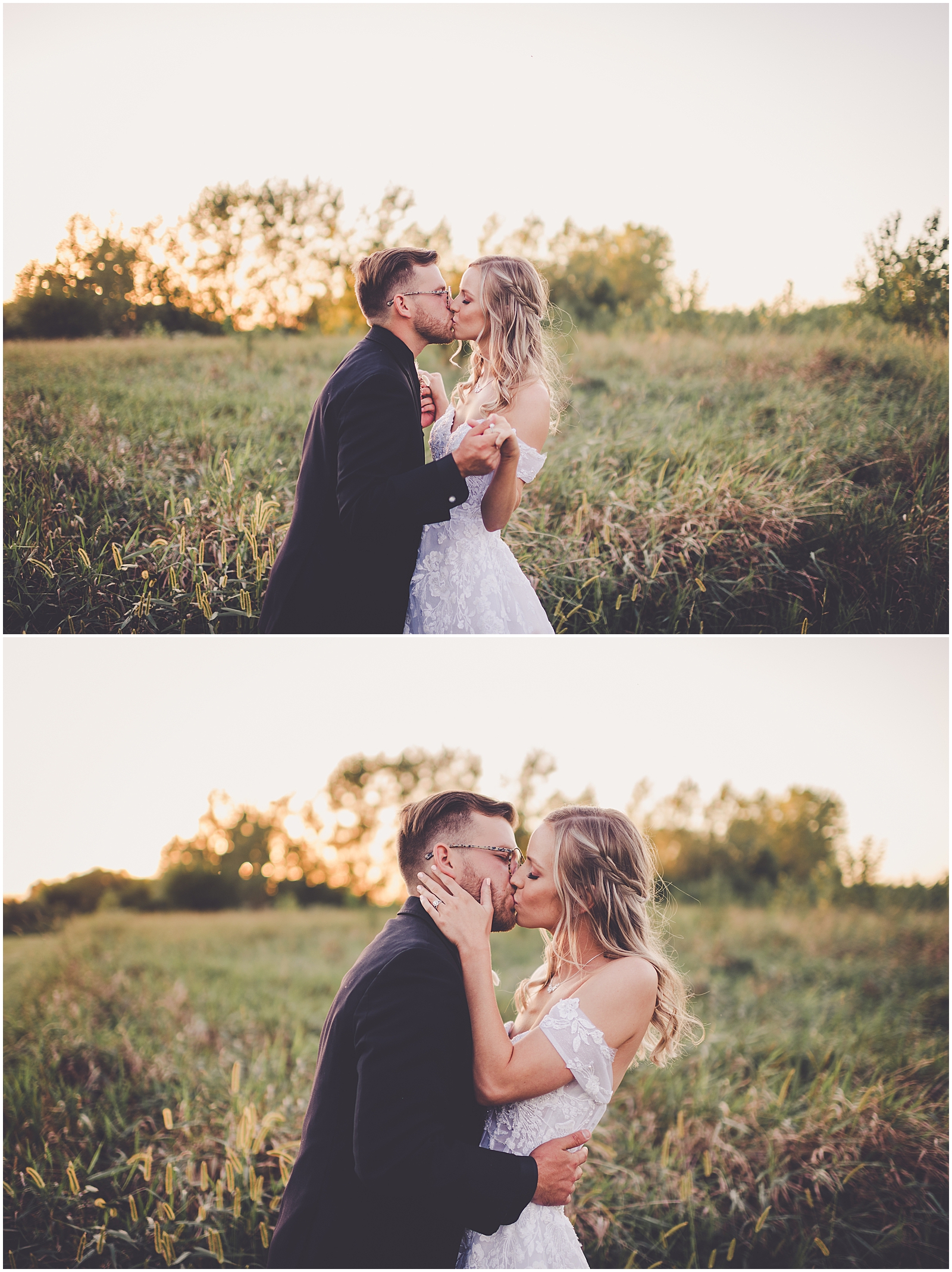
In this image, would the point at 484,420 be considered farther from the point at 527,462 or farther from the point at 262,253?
the point at 262,253

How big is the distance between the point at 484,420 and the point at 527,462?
9.5 inches

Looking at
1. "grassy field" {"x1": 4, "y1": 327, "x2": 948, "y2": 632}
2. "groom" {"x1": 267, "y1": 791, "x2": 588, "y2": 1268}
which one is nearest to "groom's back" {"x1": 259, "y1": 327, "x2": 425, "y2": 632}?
"groom" {"x1": 267, "y1": 791, "x2": 588, "y2": 1268}

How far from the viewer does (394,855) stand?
7570 millimetres

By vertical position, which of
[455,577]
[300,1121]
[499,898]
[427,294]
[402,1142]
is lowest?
[300,1121]

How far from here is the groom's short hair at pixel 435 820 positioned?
2.68m

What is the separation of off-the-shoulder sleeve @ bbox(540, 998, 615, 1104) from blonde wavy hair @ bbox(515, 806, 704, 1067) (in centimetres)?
25

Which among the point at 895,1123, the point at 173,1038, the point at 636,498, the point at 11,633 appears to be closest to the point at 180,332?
the point at 11,633

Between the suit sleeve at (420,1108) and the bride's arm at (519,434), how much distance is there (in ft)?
5.87

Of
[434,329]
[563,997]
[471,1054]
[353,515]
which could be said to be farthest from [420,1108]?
[434,329]

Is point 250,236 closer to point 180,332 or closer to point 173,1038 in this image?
point 180,332

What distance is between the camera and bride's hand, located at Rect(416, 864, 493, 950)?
243 centimetres

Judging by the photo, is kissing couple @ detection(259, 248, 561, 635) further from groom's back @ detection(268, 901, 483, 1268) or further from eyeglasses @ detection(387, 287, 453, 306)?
groom's back @ detection(268, 901, 483, 1268)

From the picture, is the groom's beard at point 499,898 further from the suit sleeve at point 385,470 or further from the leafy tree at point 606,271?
the leafy tree at point 606,271

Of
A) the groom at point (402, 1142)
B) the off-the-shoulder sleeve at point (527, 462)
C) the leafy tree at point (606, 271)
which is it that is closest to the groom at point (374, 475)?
the off-the-shoulder sleeve at point (527, 462)
